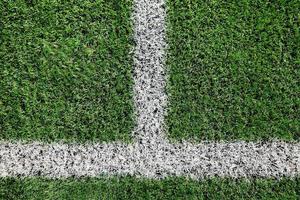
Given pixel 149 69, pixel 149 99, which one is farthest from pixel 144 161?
pixel 149 69

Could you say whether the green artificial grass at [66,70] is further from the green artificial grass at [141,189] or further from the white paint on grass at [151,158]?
the green artificial grass at [141,189]

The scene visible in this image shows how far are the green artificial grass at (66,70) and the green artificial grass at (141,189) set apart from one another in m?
0.30

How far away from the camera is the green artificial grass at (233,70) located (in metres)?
2.97

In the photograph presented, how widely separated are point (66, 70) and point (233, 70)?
122 centimetres

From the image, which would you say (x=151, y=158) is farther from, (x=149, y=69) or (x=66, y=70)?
(x=66, y=70)

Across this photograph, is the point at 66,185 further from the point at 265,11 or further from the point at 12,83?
the point at 265,11

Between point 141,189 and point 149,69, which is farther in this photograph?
point 149,69

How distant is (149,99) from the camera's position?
2988 mm

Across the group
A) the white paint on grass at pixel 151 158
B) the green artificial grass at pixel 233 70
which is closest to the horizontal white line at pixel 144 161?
the white paint on grass at pixel 151 158

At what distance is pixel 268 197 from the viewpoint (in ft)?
9.45

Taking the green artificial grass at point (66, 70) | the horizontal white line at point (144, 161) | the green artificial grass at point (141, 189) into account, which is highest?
the green artificial grass at point (66, 70)

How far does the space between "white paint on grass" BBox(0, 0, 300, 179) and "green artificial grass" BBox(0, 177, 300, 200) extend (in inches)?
1.9

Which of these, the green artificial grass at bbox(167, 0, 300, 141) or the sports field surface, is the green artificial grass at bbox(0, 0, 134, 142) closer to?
the sports field surface

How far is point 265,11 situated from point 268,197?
4.47 feet
